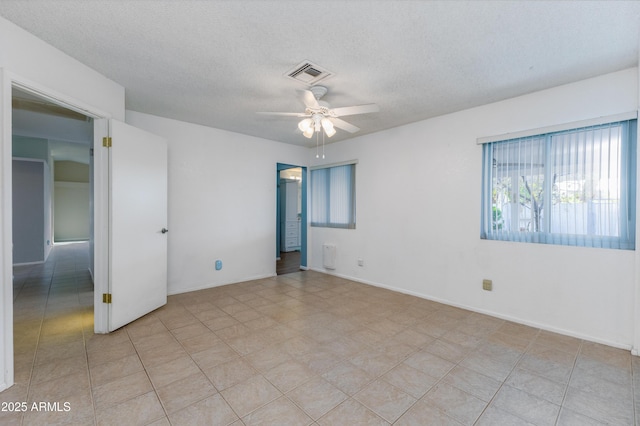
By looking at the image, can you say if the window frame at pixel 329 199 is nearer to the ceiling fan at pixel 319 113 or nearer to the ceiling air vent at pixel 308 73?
the ceiling fan at pixel 319 113

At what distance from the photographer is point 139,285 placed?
117 inches

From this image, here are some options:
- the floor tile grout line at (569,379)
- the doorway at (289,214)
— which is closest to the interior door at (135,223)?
the floor tile grout line at (569,379)

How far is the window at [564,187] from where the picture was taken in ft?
8.07

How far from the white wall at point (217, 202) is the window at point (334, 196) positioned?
83 centimetres

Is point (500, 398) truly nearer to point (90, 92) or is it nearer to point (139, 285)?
point (139, 285)

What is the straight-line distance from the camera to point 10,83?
1876mm


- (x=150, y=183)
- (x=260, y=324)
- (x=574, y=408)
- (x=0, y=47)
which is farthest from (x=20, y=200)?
(x=574, y=408)

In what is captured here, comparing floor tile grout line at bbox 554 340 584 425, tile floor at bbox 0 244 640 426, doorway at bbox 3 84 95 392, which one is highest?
doorway at bbox 3 84 95 392

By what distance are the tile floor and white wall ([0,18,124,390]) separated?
47 cm

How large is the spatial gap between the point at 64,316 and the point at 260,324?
225 centimetres

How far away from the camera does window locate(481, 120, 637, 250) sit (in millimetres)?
2461

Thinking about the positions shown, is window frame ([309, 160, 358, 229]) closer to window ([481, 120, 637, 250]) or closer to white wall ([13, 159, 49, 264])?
window ([481, 120, 637, 250])

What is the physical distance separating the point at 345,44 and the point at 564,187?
2573 mm

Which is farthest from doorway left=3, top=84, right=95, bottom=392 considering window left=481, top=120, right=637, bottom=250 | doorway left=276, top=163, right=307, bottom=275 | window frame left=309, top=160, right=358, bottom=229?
window left=481, top=120, right=637, bottom=250
